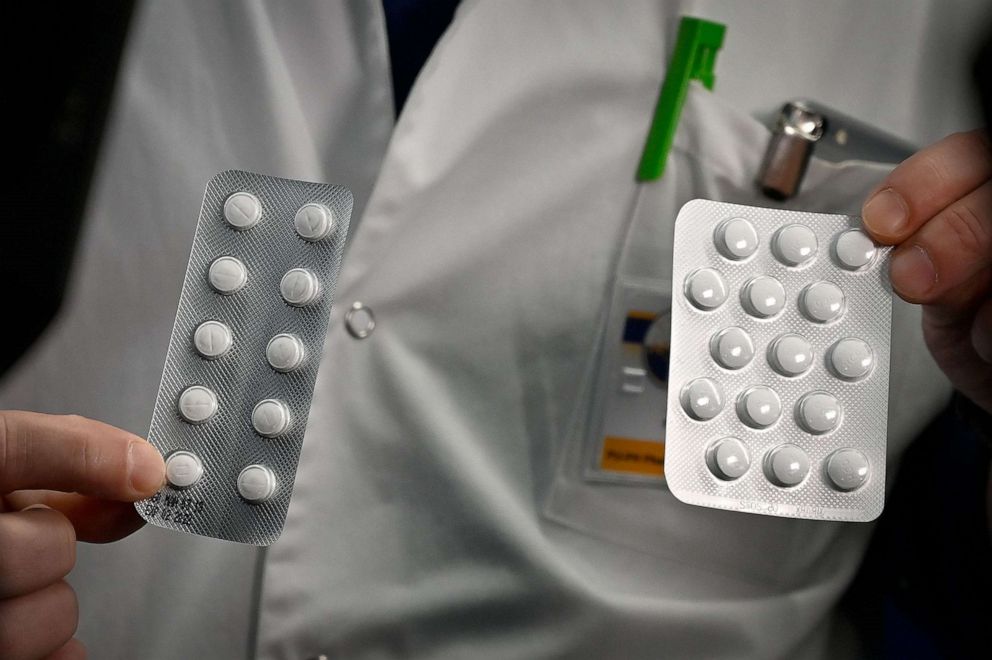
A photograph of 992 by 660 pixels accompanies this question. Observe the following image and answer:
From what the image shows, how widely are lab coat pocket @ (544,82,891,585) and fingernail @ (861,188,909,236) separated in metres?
0.09

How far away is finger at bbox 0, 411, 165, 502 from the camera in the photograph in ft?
0.91

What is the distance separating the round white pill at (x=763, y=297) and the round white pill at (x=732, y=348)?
1 cm

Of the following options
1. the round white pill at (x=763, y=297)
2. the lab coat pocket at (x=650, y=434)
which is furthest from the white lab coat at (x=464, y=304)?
the round white pill at (x=763, y=297)

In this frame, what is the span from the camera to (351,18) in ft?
1.37

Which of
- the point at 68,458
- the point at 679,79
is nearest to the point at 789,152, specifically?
the point at 679,79

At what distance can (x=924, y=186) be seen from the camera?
32cm

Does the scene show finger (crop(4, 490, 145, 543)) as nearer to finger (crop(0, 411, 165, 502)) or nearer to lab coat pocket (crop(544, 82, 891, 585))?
finger (crop(0, 411, 165, 502))

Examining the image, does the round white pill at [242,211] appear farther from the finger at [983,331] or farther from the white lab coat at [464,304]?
the finger at [983,331]

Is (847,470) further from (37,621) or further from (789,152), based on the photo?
(37,621)

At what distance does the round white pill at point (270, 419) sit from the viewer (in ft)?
0.98

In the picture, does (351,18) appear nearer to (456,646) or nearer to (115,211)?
(115,211)

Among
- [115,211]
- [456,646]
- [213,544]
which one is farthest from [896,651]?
[115,211]

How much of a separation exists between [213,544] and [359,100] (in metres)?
0.26

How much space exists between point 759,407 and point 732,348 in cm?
3
